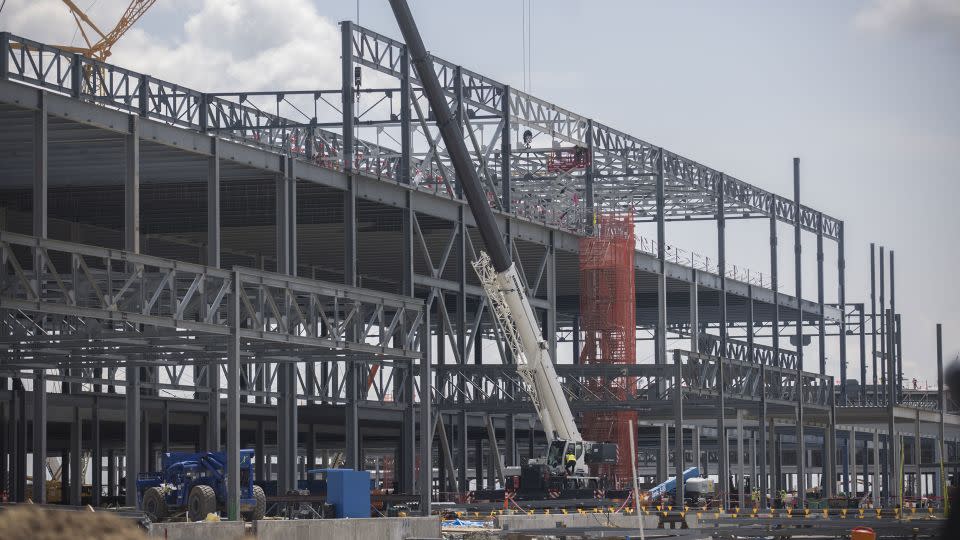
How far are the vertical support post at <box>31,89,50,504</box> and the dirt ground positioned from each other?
26.7 m

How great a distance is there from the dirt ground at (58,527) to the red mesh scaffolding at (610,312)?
60.8m

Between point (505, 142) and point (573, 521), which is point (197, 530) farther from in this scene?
point (505, 142)

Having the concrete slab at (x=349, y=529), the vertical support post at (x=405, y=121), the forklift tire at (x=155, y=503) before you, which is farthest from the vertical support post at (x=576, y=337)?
the concrete slab at (x=349, y=529)

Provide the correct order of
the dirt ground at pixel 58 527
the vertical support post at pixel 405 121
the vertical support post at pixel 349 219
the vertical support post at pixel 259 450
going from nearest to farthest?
the dirt ground at pixel 58 527, the vertical support post at pixel 349 219, the vertical support post at pixel 405 121, the vertical support post at pixel 259 450

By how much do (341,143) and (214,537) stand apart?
106 feet

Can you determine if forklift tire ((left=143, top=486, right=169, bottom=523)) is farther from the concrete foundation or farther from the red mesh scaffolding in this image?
the red mesh scaffolding

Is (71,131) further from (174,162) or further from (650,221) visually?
(650,221)

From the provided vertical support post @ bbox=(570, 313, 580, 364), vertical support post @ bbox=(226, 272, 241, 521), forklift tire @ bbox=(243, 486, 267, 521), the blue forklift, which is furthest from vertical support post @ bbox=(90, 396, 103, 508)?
vertical support post @ bbox=(570, 313, 580, 364)

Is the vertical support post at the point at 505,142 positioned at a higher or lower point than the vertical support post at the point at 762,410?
higher

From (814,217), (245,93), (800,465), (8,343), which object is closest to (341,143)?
(245,93)

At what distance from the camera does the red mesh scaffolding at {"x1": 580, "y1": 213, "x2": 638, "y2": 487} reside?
67.2m

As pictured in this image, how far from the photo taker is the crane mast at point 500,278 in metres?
51.6

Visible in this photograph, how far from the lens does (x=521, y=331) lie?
54094mm

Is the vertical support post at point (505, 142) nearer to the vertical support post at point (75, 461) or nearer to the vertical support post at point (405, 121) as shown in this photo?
the vertical support post at point (405, 121)
